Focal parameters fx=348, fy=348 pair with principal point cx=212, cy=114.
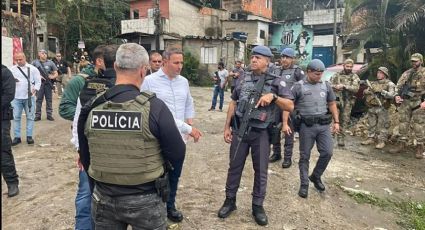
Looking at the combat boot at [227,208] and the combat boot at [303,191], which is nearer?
the combat boot at [227,208]

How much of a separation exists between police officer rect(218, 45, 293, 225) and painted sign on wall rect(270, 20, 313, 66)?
28.0 metres

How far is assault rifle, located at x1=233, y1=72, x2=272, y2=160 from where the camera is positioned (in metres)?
3.63

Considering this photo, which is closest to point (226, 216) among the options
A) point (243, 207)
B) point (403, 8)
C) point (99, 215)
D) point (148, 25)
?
point (243, 207)

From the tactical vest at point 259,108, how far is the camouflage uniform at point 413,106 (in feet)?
14.4

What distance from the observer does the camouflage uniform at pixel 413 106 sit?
21.9ft

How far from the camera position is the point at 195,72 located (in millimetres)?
21953

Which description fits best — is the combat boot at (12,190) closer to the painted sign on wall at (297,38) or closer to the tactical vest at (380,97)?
the tactical vest at (380,97)

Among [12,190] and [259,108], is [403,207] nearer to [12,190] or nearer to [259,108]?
[259,108]

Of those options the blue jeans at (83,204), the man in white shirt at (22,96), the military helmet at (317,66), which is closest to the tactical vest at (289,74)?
the military helmet at (317,66)

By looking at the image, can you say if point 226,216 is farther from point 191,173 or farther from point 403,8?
point 403,8

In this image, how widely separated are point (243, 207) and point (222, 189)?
2.01ft

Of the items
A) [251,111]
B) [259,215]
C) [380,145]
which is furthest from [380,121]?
[251,111]

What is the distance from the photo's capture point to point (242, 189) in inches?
189

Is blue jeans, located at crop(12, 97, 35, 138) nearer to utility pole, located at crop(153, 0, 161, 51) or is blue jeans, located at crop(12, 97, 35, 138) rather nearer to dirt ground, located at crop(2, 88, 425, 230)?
dirt ground, located at crop(2, 88, 425, 230)
